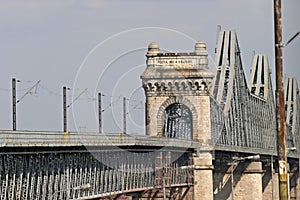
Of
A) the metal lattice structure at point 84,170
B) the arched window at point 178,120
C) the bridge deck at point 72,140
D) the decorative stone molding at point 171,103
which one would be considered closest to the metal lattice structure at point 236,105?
the arched window at point 178,120

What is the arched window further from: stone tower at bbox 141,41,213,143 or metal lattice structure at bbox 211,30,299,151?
metal lattice structure at bbox 211,30,299,151

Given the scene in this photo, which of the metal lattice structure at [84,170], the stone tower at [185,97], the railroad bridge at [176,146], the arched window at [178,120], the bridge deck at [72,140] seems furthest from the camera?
the arched window at [178,120]

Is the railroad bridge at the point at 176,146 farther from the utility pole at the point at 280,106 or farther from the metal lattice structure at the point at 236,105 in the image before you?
the utility pole at the point at 280,106

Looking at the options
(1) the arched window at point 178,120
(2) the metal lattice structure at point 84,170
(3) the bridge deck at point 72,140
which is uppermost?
(1) the arched window at point 178,120

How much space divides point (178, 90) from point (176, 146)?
16.4 meters

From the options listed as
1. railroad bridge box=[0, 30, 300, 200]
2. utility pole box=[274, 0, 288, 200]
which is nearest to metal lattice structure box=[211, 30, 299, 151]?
railroad bridge box=[0, 30, 300, 200]

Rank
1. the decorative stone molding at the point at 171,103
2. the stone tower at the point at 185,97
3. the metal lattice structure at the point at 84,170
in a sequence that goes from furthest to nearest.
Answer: the decorative stone molding at the point at 171,103 < the stone tower at the point at 185,97 < the metal lattice structure at the point at 84,170

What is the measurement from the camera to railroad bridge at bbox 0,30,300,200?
6134cm

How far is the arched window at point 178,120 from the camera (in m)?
119

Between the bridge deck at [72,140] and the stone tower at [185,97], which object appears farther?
the stone tower at [185,97]

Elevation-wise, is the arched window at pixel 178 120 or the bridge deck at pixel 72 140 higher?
the arched window at pixel 178 120

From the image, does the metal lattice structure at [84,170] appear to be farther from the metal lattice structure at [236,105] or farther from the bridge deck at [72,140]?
the metal lattice structure at [236,105]

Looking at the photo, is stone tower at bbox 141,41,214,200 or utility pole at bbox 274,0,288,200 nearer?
utility pole at bbox 274,0,288,200

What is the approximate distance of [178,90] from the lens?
115 m
